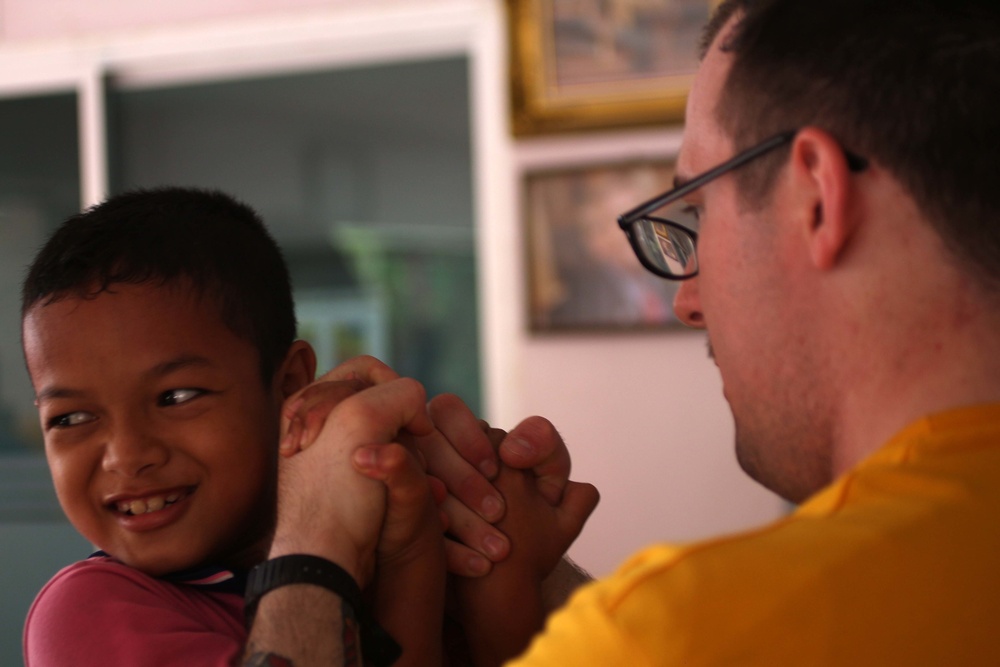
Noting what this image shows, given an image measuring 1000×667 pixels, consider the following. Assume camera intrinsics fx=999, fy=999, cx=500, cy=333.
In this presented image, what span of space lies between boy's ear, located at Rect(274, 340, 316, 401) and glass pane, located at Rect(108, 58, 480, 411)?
217 cm

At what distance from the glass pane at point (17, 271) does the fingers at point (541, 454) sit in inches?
119

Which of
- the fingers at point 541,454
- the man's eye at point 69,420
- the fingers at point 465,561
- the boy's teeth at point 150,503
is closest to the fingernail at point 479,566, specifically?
the fingers at point 465,561

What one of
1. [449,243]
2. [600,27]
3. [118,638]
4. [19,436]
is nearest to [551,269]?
[449,243]

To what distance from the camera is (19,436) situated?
12.3 ft

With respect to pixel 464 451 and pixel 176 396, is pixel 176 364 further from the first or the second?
pixel 464 451

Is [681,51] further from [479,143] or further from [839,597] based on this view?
[839,597]

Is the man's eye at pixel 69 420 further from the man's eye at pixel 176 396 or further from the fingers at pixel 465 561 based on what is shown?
the fingers at pixel 465 561

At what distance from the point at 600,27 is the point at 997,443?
105 inches

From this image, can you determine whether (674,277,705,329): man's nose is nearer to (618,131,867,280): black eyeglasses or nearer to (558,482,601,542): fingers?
(618,131,867,280): black eyeglasses

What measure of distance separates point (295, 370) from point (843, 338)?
26.0 inches

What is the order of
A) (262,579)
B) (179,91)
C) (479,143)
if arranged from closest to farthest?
(262,579)
(479,143)
(179,91)

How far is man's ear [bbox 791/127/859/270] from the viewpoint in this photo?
2.46ft

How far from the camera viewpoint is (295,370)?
1.19 meters

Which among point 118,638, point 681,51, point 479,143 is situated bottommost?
point 118,638
